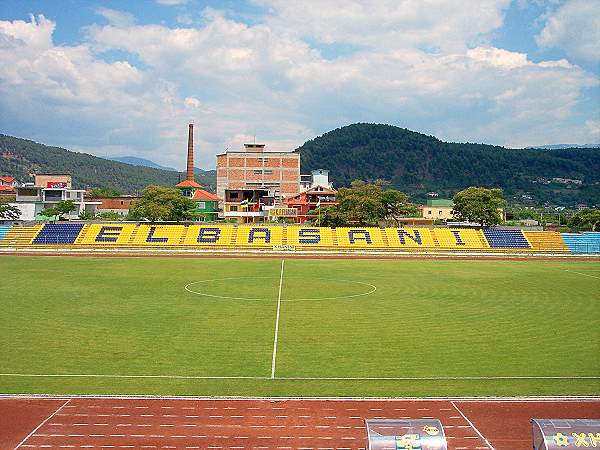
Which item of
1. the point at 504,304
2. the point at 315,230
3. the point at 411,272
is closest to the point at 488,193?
the point at 315,230

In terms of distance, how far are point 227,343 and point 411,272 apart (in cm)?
2403

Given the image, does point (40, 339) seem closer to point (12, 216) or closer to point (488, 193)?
point (488, 193)

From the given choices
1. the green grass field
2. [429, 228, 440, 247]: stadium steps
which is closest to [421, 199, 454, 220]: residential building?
[429, 228, 440, 247]: stadium steps

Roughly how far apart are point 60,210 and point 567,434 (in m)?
85.0

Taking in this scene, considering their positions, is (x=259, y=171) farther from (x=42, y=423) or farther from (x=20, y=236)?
(x=42, y=423)

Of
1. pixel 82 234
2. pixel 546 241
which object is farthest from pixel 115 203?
pixel 546 241

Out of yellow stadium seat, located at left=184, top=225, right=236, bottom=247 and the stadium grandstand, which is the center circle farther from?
yellow stadium seat, located at left=184, top=225, right=236, bottom=247

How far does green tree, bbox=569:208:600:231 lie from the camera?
73.9 meters

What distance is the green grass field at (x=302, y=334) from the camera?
1541cm

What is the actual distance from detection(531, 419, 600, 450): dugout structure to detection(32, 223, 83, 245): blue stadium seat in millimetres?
58827

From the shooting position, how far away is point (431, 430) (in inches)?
351

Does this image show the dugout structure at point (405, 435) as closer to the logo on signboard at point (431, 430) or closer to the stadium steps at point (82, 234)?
the logo on signboard at point (431, 430)

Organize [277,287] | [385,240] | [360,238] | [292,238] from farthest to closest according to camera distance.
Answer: [360,238] → [292,238] → [385,240] → [277,287]

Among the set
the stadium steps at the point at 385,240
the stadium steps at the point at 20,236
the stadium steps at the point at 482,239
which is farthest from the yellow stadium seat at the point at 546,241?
the stadium steps at the point at 20,236
